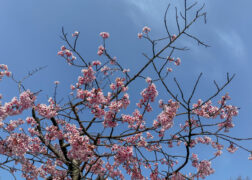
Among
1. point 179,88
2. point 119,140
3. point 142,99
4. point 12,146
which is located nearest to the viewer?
point 179,88

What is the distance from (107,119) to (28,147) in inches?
79.9

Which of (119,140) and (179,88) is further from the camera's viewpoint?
(119,140)

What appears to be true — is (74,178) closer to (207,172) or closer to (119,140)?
(119,140)

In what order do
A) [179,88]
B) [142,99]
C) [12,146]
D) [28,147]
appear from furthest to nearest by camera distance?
[142,99] < [28,147] < [12,146] < [179,88]

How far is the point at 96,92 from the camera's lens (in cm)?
546

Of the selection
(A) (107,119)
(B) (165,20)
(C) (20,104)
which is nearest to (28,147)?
(C) (20,104)

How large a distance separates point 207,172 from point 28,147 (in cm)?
544

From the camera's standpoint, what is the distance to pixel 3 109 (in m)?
4.88

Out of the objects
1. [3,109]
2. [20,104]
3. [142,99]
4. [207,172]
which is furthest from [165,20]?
[207,172]

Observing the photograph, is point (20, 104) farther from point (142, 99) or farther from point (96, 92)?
point (142, 99)

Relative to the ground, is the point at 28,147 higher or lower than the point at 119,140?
lower

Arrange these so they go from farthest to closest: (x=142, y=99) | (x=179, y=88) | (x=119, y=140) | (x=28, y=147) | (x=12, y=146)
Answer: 1. (x=119, y=140)
2. (x=142, y=99)
3. (x=28, y=147)
4. (x=12, y=146)
5. (x=179, y=88)

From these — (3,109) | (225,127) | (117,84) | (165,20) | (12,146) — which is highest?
(165,20)

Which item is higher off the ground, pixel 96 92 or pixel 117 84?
pixel 117 84
